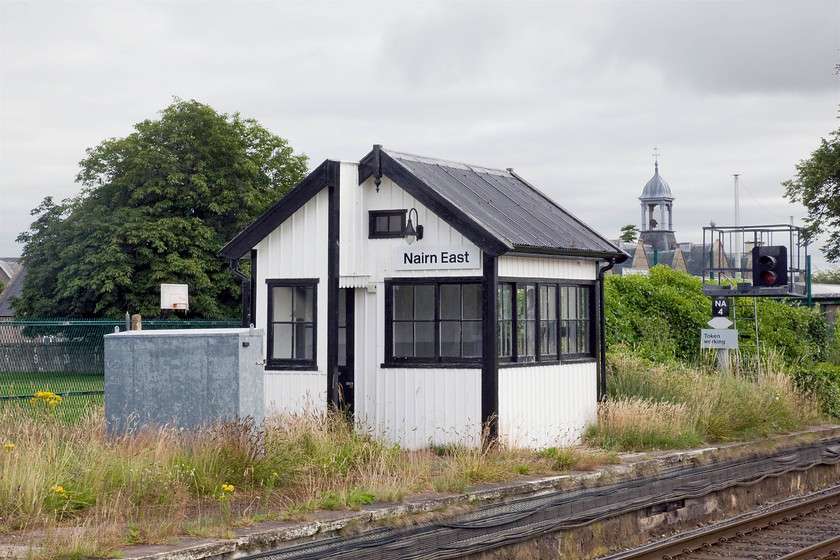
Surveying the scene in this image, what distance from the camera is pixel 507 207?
14.7 metres

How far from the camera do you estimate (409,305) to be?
527 inches

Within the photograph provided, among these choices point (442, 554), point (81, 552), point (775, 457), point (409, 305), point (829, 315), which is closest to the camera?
point (81, 552)

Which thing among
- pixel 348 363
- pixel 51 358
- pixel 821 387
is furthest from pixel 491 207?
pixel 821 387

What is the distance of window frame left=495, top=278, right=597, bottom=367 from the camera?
13219mm

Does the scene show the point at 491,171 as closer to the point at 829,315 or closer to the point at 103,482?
the point at 103,482

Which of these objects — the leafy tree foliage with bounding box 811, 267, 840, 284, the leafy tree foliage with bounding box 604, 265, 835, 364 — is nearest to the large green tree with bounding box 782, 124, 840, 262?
the leafy tree foliage with bounding box 604, 265, 835, 364

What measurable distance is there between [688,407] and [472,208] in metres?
4.91

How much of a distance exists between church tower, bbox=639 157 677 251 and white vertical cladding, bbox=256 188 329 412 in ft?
267

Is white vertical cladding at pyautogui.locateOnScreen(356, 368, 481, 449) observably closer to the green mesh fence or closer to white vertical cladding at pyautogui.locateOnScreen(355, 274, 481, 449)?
white vertical cladding at pyautogui.locateOnScreen(355, 274, 481, 449)

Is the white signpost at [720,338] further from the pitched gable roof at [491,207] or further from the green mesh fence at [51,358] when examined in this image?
the green mesh fence at [51,358]

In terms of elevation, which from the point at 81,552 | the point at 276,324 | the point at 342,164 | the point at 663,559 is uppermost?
the point at 342,164

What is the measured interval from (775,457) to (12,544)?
11.0 metres

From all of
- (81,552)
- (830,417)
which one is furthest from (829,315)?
(81,552)

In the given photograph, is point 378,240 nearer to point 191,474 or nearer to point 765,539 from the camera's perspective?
point 191,474
